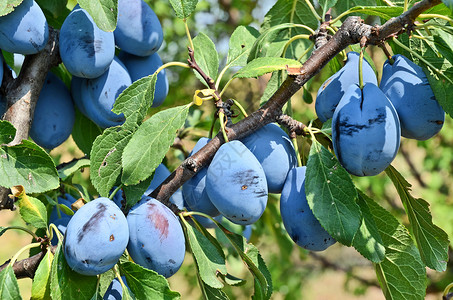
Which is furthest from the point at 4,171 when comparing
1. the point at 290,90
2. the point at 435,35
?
the point at 435,35

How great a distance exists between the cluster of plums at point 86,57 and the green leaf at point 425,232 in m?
0.53

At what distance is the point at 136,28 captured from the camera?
3.36ft

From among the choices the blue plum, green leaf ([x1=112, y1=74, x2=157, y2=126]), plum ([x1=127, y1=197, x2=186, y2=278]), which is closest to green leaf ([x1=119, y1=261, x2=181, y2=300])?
plum ([x1=127, y1=197, x2=186, y2=278])

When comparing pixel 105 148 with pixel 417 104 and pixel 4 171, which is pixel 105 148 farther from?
pixel 417 104

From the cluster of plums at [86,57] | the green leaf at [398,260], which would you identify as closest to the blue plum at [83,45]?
the cluster of plums at [86,57]

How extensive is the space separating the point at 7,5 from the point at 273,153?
0.51 m

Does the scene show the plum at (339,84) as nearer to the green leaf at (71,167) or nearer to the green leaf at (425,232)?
the green leaf at (425,232)

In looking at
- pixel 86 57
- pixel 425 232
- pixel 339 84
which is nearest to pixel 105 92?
pixel 86 57

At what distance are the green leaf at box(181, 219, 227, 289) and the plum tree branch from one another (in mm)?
77

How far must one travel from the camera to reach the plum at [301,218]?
2.93 ft

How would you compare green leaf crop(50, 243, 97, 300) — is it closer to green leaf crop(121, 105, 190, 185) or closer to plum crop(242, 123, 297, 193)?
green leaf crop(121, 105, 190, 185)

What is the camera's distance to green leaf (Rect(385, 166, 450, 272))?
3.20 ft

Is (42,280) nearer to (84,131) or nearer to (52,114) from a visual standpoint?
(52,114)

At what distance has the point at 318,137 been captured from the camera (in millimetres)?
1016
